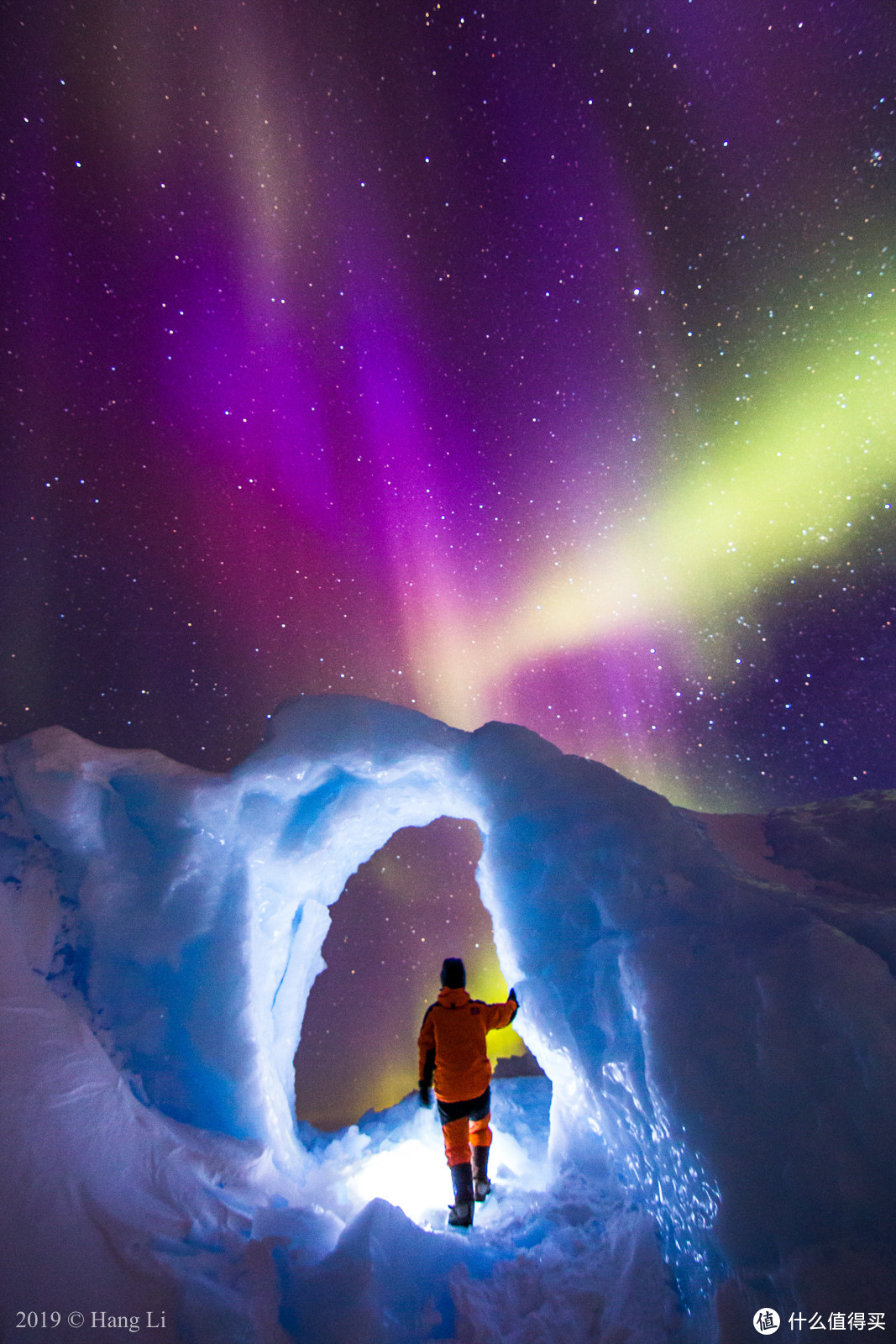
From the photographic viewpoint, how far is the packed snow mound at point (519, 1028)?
2.61 metres

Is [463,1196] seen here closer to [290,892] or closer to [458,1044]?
[458,1044]

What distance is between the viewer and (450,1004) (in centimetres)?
366

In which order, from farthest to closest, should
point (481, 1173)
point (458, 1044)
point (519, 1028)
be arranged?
1. point (519, 1028)
2. point (481, 1173)
3. point (458, 1044)

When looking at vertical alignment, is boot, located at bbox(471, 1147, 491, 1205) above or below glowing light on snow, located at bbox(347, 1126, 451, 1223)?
above

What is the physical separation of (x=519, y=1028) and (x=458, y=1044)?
215 centimetres

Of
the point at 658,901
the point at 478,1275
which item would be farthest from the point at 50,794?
the point at 658,901

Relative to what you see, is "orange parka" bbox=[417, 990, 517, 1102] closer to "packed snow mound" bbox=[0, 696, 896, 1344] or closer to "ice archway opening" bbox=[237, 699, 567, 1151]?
"packed snow mound" bbox=[0, 696, 896, 1344]

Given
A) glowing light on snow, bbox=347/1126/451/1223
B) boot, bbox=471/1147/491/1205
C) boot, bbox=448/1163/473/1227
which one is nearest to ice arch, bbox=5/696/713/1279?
Result: glowing light on snow, bbox=347/1126/451/1223

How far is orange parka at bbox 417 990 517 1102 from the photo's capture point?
3.65 meters

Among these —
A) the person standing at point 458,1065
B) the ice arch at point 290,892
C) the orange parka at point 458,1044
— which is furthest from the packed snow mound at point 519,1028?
the orange parka at point 458,1044

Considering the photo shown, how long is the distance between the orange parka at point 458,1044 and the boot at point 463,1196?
0.51 metres

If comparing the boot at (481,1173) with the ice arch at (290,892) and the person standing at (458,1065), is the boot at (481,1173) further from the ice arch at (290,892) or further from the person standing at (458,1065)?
the ice arch at (290,892)

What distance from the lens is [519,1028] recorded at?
539 cm

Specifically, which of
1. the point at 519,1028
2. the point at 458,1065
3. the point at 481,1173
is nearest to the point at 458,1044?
the point at 458,1065
